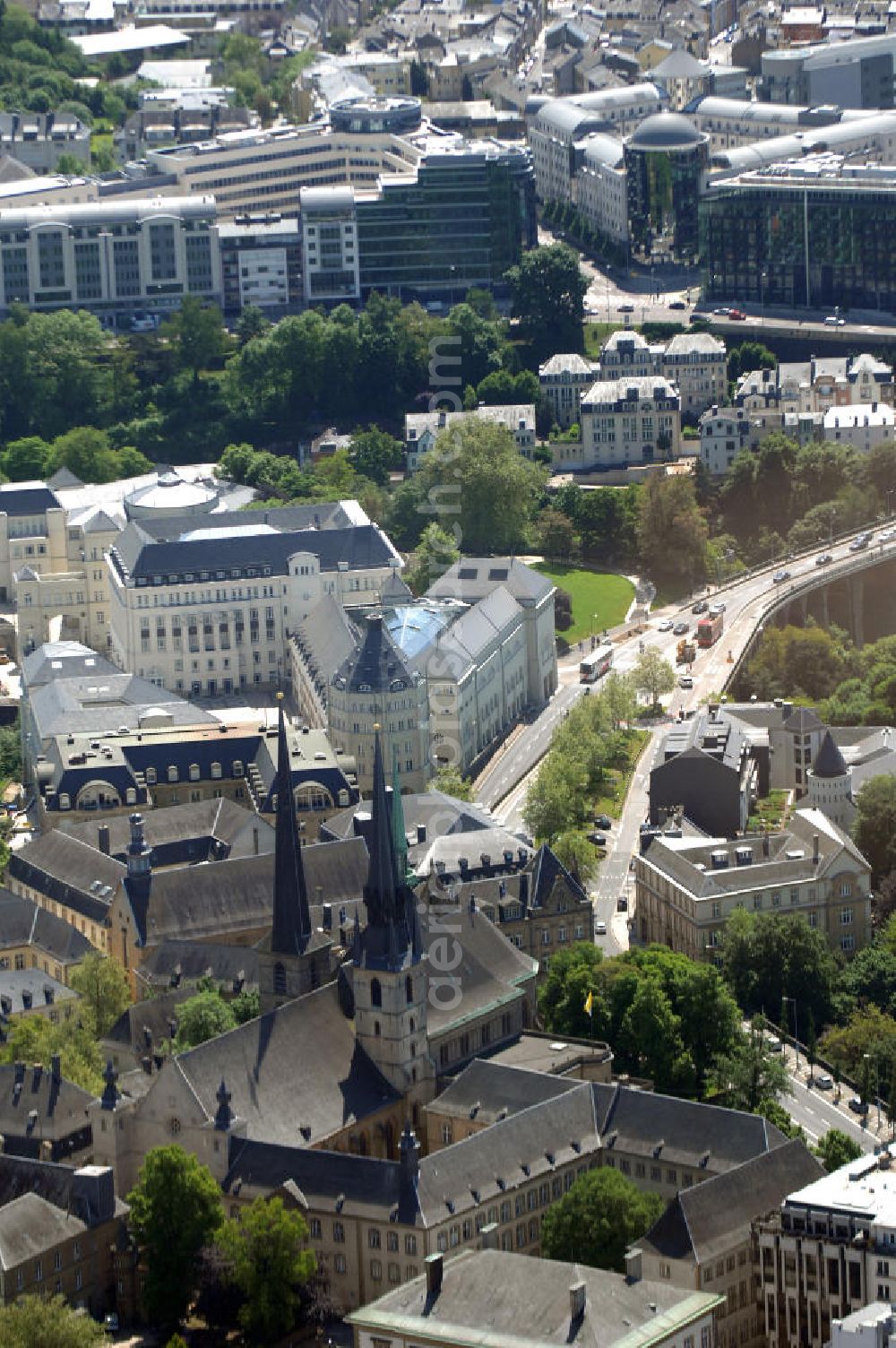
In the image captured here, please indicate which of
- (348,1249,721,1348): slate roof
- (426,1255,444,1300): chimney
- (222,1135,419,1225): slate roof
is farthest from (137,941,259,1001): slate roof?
(348,1249,721,1348): slate roof

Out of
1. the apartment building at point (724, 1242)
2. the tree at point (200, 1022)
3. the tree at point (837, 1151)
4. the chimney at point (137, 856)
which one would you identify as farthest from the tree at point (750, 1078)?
the chimney at point (137, 856)

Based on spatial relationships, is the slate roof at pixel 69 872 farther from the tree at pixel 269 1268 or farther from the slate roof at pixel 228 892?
the tree at pixel 269 1268

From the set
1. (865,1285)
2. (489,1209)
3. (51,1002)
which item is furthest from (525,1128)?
(51,1002)

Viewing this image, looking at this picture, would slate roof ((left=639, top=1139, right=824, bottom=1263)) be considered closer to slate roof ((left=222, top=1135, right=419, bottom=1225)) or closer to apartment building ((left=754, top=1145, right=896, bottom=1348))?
apartment building ((left=754, top=1145, right=896, bottom=1348))

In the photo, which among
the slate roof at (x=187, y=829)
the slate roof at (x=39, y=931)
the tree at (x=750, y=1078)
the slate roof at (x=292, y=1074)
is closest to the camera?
the slate roof at (x=292, y=1074)

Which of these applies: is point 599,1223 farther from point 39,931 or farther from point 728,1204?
point 39,931

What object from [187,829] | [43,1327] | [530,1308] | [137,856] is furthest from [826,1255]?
[187,829]

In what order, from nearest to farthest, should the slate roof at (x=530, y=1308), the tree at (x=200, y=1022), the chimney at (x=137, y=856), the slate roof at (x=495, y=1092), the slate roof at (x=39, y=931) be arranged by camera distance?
1. the slate roof at (x=530, y=1308)
2. the slate roof at (x=495, y=1092)
3. the tree at (x=200, y=1022)
4. the chimney at (x=137, y=856)
5. the slate roof at (x=39, y=931)
